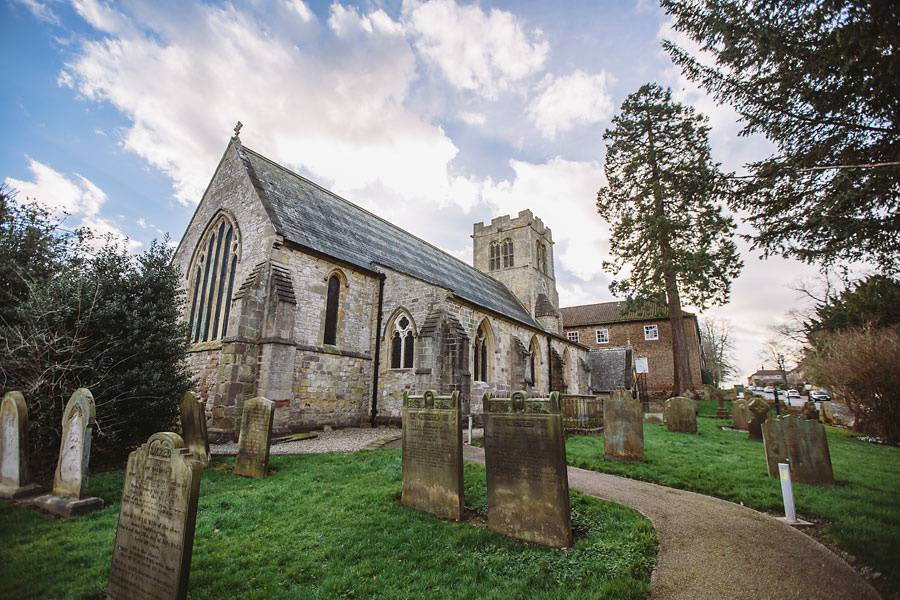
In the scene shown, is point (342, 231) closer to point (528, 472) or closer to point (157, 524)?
point (528, 472)

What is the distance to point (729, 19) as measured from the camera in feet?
17.7

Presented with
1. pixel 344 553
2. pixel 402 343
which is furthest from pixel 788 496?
pixel 402 343

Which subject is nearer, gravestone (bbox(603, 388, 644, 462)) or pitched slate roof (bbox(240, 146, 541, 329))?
gravestone (bbox(603, 388, 644, 462))

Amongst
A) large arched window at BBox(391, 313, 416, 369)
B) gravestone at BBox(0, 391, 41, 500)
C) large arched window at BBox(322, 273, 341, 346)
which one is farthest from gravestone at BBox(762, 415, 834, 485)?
gravestone at BBox(0, 391, 41, 500)

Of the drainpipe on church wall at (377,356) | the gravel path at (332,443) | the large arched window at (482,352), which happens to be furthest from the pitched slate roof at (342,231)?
the gravel path at (332,443)

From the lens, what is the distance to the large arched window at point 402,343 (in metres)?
13.8

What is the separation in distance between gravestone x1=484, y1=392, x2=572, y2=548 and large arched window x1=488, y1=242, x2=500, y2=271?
25206 mm

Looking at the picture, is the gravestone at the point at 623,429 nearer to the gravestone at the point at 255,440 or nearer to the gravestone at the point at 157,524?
the gravestone at the point at 255,440

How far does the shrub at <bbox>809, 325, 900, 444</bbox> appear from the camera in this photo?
11.2 meters

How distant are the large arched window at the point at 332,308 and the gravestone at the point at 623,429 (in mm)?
8749

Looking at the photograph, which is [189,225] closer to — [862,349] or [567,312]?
[862,349]

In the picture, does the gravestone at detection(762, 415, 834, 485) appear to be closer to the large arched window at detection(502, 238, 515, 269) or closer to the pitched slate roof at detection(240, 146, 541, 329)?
the pitched slate roof at detection(240, 146, 541, 329)

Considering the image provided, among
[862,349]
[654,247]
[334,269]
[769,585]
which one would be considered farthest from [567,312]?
[769,585]

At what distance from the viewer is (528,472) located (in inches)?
185
